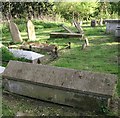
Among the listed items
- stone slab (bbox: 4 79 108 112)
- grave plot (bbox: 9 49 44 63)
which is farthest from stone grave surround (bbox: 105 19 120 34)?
stone slab (bbox: 4 79 108 112)

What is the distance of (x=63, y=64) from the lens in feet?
30.8

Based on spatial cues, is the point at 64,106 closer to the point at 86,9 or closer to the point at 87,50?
the point at 87,50

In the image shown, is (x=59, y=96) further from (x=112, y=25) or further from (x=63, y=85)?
(x=112, y=25)

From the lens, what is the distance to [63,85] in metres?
5.39

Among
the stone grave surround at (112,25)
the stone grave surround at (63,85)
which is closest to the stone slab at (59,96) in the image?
the stone grave surround at (63,85)

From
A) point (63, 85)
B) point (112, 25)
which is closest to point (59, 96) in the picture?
point (63, 85)

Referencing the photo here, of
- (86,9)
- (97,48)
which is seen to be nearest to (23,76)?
(97,48)

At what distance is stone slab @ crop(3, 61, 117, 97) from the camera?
520cm

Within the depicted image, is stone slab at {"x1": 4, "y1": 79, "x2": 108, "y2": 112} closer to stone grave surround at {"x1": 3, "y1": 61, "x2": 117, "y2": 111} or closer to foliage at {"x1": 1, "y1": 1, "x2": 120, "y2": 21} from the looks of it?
stone grave surround at {"x1": 3, "y1": 61, "x2": 117, "y2": 111}

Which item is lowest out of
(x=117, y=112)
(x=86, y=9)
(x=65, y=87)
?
(x=117, y=112)

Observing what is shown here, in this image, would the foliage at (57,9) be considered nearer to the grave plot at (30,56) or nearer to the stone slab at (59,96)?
the grave plot at (30,56)

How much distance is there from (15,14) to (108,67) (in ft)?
75.8

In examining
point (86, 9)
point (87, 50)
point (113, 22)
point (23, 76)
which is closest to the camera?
point (23, 76)

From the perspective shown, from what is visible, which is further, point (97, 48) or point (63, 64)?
point (97, 48)
